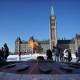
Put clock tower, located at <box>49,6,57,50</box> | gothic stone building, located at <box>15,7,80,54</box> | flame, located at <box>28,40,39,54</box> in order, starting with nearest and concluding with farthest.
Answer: clock tower, located at <box>49,6,57,50</box> → gothic stone building, located at <box>15,7,80,54</box> → flame, located at <box>28,40,39,54</box>

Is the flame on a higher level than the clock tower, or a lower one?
lower

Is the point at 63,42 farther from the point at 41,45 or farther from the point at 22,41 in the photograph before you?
the point at 22,41

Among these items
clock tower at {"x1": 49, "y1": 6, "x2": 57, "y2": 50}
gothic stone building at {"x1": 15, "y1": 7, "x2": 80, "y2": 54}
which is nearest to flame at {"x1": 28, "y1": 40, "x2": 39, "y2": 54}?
gothic stone building at {"x1": 15, "y1": 7, "x2": 80, "y2": 54}

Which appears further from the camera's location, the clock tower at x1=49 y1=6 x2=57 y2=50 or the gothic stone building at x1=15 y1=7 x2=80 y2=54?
the gothic stone building at x1=15 y1=7 x2=80 y2=54

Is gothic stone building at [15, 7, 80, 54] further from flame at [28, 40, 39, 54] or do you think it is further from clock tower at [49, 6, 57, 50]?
flame at [28, 40, 39, 54]

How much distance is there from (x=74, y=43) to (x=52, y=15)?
104 ft

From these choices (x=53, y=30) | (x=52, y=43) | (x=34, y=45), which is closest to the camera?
(x=52, y=43)

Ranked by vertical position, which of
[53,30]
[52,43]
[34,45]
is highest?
[53,30]

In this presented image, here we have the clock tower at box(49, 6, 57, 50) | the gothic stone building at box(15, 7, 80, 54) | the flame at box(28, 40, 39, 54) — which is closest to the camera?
the clock tower at box(49, 6, 57, 50)

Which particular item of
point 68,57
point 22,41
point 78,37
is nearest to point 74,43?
point 78,37

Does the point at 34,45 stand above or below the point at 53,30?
below

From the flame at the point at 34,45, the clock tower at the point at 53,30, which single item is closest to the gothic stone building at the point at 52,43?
the clock tower at the point at 53,30

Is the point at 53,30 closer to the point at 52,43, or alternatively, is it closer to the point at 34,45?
the point at 52,43

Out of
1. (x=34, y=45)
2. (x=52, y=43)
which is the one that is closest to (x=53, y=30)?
(x=52, y=43)
